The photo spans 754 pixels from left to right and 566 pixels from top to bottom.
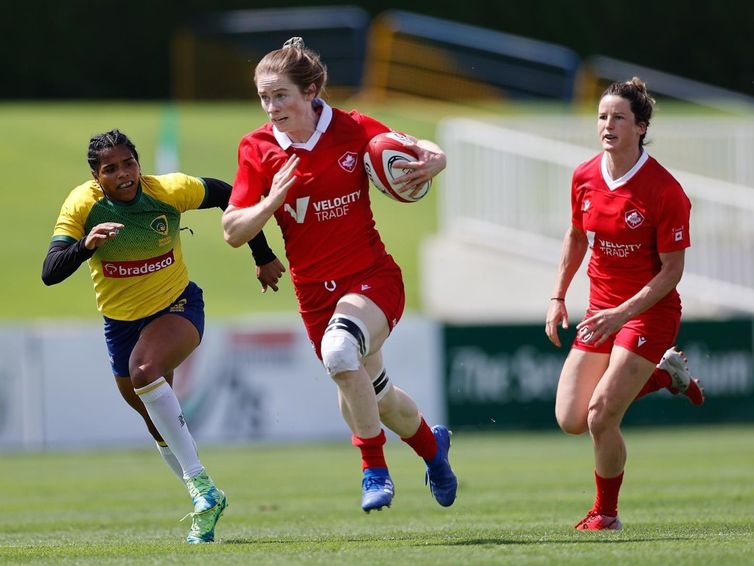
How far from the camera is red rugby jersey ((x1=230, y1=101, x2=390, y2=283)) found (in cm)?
761

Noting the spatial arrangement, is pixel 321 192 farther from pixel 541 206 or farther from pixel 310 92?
pixel 541 206

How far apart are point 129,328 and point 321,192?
1.31 m

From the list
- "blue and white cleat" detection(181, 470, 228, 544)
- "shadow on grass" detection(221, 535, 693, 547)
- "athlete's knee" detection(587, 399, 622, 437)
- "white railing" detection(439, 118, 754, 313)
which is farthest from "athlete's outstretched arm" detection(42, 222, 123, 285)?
"white railing" detection(439, 118, 754, 313)

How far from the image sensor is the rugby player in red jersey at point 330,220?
7.43 metres

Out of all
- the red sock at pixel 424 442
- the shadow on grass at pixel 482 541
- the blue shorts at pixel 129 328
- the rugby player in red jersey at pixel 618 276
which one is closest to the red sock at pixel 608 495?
the rugby player in red jersey at pixel 618 276

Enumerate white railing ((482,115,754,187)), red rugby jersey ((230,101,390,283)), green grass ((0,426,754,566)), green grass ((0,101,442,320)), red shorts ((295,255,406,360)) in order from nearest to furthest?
green grass ((0,426,754,566))
red rugby jersey ((230,101,390,283))
red shorts ((295,255,406,360))
white railing ((482,115,754,187))
green grass ((0,101,442,320))

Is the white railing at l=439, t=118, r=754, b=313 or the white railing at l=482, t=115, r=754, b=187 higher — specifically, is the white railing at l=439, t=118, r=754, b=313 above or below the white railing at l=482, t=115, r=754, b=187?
below

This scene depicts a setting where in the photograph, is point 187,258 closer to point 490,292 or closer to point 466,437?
point 490,292

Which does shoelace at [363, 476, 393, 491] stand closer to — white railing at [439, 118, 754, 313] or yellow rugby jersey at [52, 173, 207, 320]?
yellow rugby jersey at [52, 173, 207, 320]

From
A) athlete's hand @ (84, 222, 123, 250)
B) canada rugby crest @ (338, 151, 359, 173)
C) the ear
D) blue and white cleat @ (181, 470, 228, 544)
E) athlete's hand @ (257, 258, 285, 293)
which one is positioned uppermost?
the ear

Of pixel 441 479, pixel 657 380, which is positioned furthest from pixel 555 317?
pixel 441 479

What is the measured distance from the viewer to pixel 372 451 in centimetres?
752

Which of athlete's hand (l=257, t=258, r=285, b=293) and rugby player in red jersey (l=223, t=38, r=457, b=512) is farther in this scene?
athlete's hand (l=257, t=258, r=285, b=293)

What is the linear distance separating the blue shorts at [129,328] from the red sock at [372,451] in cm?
113
